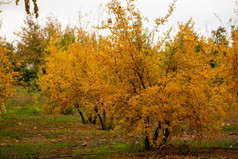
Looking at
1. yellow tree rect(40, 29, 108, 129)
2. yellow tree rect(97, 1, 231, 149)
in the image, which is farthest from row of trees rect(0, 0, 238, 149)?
yellow tree rect(40, 29, 108, 129)

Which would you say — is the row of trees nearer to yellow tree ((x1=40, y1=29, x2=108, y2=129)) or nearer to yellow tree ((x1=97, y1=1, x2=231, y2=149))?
yellow tree ((x1=97, y1=1, x2=231, y2=149))

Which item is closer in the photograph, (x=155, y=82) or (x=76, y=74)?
(x=155, y=82)

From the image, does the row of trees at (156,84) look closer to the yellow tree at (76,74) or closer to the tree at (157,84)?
the tree at (157,84)

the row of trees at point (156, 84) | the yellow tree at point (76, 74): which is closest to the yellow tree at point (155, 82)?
the row of trees at point (156, 84)

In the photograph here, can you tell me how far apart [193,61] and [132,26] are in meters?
1.94

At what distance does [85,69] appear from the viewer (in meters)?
11.6

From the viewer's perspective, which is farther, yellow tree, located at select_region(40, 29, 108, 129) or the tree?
yellow tree, located at select_region(40, 29, 108, 129)

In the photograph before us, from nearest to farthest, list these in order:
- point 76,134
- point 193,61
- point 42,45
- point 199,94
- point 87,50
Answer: point 199,94 → point 193,61 → point 76,134 → point 87,50 → point 42,45

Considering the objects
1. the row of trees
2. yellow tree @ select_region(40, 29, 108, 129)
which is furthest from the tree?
yellow tree @ select_region(40, 29, 108, 129)

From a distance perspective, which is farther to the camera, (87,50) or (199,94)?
(87,50)

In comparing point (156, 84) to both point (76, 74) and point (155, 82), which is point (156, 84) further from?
point (76, 74)

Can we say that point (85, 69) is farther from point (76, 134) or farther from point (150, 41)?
point (150, 41)

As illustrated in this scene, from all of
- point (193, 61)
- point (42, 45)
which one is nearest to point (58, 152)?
point (193, 61)

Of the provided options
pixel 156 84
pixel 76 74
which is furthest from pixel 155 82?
pixel 76 74
